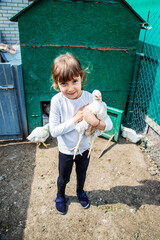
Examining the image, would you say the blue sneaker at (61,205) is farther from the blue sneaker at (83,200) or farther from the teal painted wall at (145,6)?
the teal painted wall at (145,6)

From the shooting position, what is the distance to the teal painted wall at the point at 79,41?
3.06m

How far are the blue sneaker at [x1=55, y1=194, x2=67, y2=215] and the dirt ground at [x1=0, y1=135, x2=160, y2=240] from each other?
64 mm

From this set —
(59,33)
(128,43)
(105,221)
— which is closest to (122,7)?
(128,43)

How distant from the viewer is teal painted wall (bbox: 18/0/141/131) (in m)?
3.06

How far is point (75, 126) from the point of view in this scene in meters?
1.60

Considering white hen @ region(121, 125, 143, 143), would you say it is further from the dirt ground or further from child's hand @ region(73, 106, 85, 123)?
child's hand @ region(73, 106, 85, 123)

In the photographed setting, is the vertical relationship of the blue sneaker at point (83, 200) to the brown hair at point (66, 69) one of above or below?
below

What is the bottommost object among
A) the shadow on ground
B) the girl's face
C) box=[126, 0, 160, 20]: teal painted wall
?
the shadow on ground

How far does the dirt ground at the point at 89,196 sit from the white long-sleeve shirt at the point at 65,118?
3.78 feet

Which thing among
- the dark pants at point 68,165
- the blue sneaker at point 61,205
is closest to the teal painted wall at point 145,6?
the dark pants at point 68,165

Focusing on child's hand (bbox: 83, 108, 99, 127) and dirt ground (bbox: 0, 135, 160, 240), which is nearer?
child's hand (bbox: 83, 108, 99, 127)

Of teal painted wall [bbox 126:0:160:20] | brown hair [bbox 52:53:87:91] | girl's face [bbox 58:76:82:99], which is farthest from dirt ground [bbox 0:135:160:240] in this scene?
teal painted wall [bbox 126:0:160:20]

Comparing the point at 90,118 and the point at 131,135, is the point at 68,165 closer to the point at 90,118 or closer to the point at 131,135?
the point at 90,118

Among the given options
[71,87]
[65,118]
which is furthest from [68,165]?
[71,87]
